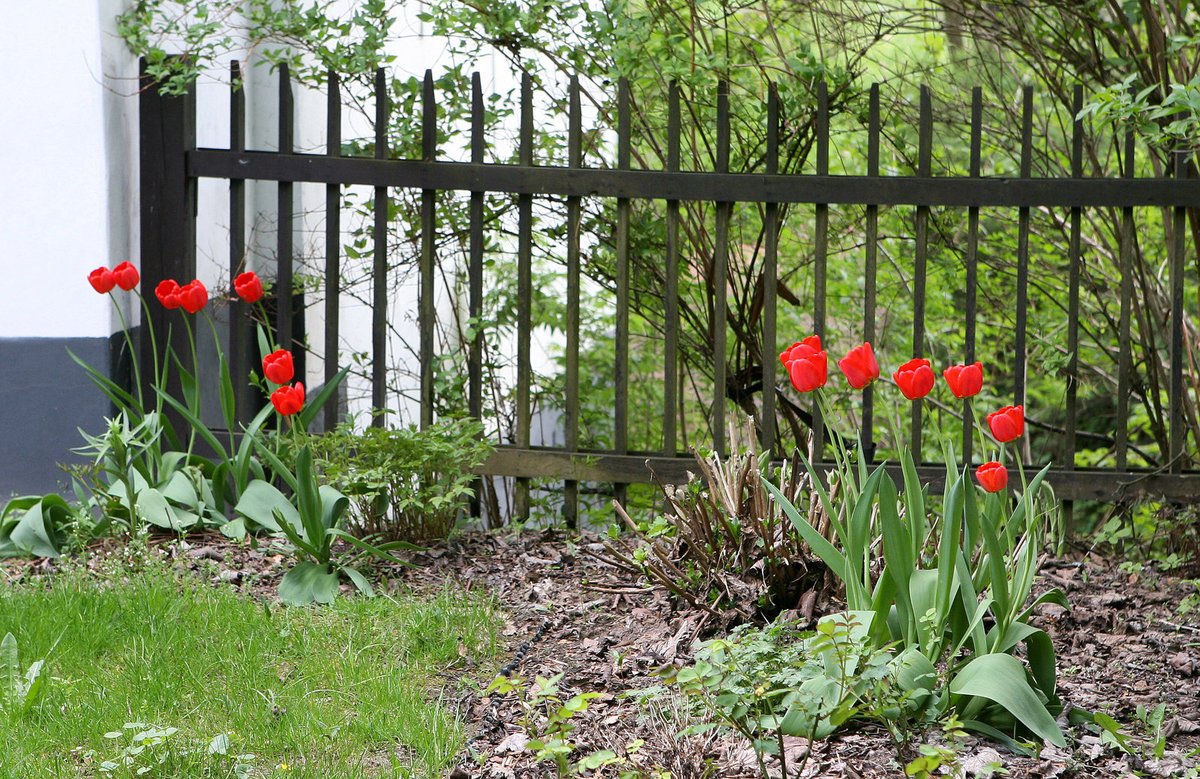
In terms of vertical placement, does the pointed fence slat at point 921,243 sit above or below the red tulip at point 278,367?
above

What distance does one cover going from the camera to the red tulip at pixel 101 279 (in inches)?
159

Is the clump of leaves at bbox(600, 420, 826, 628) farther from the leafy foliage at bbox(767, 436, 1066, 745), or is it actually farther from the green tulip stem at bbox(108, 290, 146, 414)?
the green tulip stem at bbox(108, 290, 146, 414)

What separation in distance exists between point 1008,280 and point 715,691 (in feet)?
17.7

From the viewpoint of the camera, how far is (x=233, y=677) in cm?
298

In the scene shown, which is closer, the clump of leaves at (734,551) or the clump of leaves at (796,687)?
the clump of leaves at (796,687)

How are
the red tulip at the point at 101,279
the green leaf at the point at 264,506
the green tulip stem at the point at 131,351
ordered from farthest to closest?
the green tulip stem at the point at 131,351, the green leaf at the point at 264,506, the red tulip at the point at 101,279

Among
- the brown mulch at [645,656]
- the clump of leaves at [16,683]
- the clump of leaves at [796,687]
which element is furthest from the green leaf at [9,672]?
the clump of leaves at [796,687]

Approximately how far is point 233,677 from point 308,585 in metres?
0.75

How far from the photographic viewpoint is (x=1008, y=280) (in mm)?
7234

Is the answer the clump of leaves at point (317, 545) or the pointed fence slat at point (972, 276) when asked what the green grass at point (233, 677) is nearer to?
the clump of leaves at point (317, 545)

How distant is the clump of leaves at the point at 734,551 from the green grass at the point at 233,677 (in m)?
0.56

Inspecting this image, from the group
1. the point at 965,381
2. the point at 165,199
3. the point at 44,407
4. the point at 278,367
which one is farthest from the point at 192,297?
the point at 965,381

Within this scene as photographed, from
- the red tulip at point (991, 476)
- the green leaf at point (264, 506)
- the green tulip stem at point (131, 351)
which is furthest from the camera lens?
the green tulip stem at point (131, 351)

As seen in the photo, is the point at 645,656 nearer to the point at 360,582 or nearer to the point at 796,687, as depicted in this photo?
the point at 796,687
